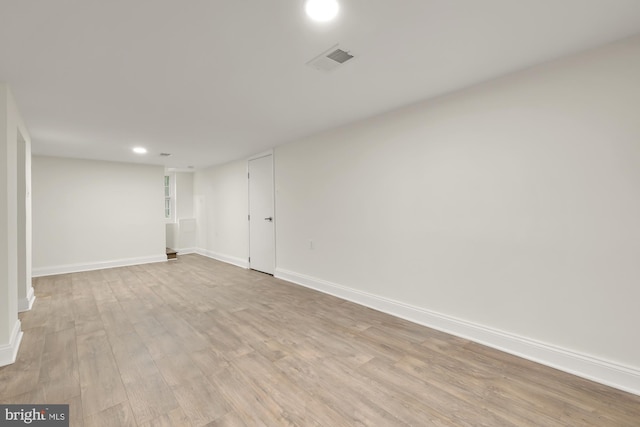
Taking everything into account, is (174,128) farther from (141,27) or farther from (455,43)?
(455,43)

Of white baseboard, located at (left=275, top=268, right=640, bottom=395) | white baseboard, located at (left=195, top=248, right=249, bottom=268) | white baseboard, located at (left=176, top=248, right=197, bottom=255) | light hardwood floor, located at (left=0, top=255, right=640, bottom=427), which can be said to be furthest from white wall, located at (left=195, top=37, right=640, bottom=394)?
white baseboard, located at (left=176, top=248, right=197, bottom=255)

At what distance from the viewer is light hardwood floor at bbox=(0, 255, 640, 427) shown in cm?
168

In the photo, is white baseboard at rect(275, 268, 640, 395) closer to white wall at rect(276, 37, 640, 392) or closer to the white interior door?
white wall at rect(276, 37, 640, 392)

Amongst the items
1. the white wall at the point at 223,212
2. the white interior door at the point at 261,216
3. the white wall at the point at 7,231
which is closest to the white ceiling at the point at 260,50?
the white wall at the point at 7,231

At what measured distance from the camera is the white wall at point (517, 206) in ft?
6.38

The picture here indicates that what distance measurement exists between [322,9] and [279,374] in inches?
95.0

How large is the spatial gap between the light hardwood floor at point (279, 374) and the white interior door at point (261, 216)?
72.0 inches

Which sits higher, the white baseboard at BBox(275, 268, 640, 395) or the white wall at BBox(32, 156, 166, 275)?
the white wall at BBox(32, 156, 166, 275)

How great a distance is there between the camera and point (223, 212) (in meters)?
6.84

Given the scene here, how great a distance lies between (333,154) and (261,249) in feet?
8.32

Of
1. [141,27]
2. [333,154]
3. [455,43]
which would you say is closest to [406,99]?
[455,43]

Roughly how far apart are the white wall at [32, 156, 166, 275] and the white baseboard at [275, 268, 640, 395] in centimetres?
546

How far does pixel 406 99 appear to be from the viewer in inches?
115

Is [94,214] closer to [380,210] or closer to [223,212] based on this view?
[223,212]
